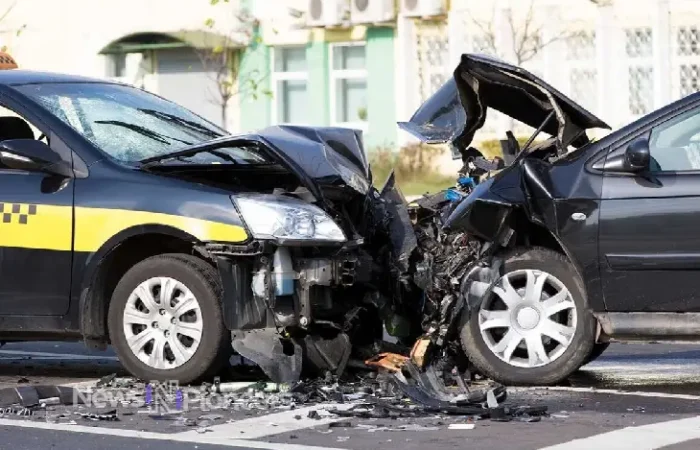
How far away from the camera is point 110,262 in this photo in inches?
346

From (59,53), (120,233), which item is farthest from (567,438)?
(59,53)

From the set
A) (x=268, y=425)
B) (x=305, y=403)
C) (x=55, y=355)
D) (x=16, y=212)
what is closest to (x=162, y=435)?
(x=268, y=425)

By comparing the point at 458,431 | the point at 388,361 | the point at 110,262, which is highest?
the point at 110,262

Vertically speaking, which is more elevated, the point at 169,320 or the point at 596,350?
the point at 169,320

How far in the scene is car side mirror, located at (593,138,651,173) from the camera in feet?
27.7

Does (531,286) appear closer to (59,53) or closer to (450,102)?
(450,102)

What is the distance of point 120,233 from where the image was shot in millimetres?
8664

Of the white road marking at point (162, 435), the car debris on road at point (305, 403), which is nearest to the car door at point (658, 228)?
the car debris on road at point (305, 403)

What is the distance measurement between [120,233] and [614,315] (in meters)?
2.60

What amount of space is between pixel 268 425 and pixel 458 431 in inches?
34.5

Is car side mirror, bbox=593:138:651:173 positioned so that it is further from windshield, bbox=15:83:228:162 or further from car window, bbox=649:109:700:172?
windshield, bbox=15:83:228:162

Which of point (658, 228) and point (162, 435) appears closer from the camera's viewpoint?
point (162, 435)

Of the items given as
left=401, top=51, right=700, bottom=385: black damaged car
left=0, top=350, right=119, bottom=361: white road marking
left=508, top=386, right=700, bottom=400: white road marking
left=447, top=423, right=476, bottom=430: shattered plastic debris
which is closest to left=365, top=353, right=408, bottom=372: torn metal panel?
left=401, top=51, right=700, bottom=385: black damaged car

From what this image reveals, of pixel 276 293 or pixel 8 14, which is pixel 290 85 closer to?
pixel 8 14
